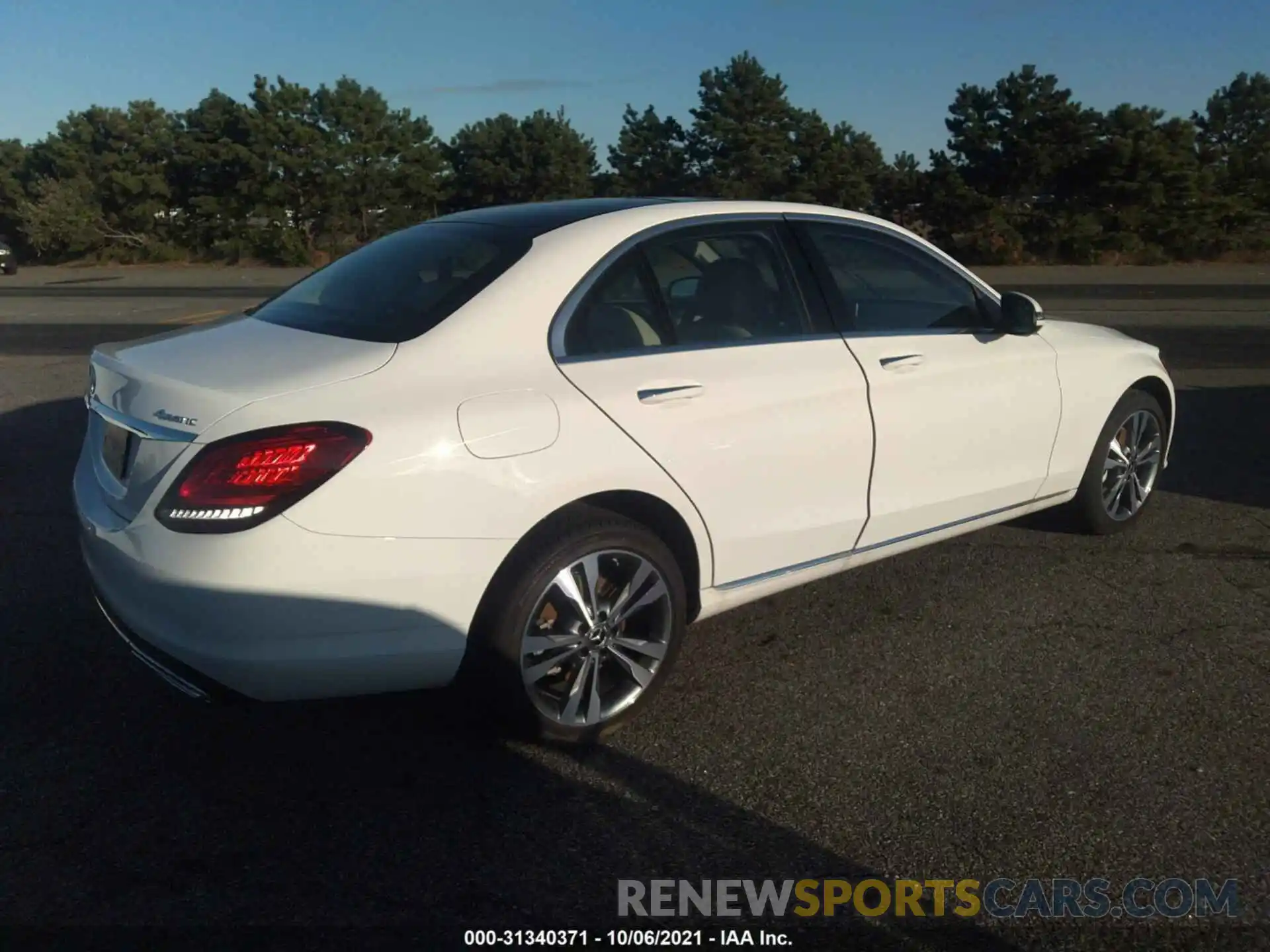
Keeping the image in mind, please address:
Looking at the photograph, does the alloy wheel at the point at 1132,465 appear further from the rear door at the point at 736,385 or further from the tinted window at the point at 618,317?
the tinted window at the point at 618,317

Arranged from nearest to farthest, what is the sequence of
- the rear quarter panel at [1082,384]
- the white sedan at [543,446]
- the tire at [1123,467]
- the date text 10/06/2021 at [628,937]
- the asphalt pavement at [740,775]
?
the date text 10/06/2021 at [628,937]
the asphalt pavement at [740,775]
the white sedan at [543,446]
the rear quarter panel at [1082,384]
the tire at [1123,467]

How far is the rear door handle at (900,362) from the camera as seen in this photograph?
4297 mm

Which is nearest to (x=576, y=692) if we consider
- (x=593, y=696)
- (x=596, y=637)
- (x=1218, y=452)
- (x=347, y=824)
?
(x=593, y=696)

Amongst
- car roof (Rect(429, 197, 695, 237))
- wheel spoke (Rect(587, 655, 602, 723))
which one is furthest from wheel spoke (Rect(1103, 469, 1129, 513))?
wheel spoke (Rect(587, 655, 602, 723))

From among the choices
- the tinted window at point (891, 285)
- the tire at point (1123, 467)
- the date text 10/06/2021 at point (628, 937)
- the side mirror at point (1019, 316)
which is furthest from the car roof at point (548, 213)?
the tire at point (1123, 467)

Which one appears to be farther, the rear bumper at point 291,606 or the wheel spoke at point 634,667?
the wheel spoke at point 634,667

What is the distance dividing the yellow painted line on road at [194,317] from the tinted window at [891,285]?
13553mm

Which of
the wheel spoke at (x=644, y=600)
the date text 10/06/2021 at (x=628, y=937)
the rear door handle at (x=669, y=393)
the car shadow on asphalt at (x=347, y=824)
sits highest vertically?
the rear door handle at (x=669, y=393)

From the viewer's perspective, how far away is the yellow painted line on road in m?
16.7

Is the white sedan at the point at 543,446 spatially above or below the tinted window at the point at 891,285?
below

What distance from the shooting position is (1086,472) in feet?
17.5

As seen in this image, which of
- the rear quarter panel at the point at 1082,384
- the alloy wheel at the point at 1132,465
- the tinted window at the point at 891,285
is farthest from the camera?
the alloy wheel at the point at 1132,465

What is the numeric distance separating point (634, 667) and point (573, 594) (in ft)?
1.29

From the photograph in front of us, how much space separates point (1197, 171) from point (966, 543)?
30731 millimetres
